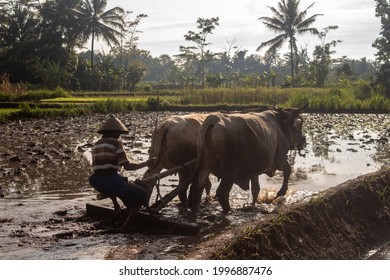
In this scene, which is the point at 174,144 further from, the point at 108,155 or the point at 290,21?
the point at 290,21

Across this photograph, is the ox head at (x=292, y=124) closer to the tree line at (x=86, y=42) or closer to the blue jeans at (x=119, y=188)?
the blue jeans at (x=119, y=188)

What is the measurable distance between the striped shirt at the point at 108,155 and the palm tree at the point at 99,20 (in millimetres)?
42177

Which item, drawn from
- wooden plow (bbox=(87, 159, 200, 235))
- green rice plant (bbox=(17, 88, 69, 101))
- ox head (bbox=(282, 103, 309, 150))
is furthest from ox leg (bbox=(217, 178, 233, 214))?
green rice plant (bbox=(17, 88, 69, 101))

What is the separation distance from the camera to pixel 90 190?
9.38 m

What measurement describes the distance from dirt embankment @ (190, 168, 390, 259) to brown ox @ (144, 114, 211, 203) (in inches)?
70.5

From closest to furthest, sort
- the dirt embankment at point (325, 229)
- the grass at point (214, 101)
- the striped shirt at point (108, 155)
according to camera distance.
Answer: the dirt embankment at point (325, 229) → the striped shirt at point (108, 155) → the grass at point (214, 101)

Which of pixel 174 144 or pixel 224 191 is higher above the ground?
pixel 174 144

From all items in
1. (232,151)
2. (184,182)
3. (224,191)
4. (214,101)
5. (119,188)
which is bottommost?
(224,191)

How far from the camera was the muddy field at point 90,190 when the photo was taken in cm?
603

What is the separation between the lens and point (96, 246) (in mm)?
6035

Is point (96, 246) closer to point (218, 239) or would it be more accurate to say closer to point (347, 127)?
point (218, 239)

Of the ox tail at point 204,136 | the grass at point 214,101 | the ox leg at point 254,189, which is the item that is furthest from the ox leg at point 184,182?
the grass at point 214,101

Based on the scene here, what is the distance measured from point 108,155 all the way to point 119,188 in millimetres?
397

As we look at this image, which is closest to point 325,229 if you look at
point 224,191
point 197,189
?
point 224,191
